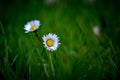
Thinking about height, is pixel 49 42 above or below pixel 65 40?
below

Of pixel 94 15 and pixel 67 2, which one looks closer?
pixel 94 15

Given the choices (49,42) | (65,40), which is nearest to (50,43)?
(49,42)

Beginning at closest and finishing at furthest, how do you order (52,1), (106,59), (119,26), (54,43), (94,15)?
(54,43) < (106,59) < (119,26) < (94,15) < (52,1)

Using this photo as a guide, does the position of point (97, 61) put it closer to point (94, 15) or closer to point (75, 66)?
point (75, 66)

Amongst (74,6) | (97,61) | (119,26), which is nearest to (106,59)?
(97,61)

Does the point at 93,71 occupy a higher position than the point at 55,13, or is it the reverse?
the point at 55,13

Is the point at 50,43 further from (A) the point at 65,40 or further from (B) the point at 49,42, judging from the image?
(A) the point at 65,40

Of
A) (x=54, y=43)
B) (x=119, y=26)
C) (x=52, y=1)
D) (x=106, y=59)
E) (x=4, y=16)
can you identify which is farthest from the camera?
(x=52, y=1)

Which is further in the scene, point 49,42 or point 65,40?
point 65,40
